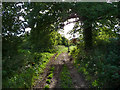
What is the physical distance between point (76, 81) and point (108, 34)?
175 inches

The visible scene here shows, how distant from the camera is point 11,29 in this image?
198 inches

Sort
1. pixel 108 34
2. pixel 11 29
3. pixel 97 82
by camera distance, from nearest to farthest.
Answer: pixel 11 29 < pixel 97 82 < pixel 108 34

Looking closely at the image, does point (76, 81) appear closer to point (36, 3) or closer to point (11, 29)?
point (11, 29)

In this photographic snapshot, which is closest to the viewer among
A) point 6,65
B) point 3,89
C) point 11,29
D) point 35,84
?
point 6,65

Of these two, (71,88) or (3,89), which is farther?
(71,88)

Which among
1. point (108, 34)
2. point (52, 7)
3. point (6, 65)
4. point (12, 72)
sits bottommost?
point (12, 72)

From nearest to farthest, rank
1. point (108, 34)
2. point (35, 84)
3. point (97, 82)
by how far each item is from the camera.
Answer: point (97, 82) < point (35, 84) < point (108, 34)

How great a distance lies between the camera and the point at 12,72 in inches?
177

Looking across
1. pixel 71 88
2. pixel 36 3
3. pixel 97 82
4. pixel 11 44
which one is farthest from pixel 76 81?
pixel 36 3

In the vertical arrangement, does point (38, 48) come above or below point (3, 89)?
above

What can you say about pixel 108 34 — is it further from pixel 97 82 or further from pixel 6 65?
pixel 6 65

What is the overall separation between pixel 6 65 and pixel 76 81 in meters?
4.30

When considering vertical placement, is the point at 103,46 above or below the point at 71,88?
above

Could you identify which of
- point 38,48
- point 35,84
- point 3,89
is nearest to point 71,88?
point 35,84
